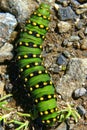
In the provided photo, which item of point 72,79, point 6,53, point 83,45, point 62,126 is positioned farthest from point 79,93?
Result: point 6,53

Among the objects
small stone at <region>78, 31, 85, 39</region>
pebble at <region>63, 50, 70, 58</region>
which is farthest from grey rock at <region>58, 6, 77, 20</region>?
pebble at <region>63, 50, 70, 58</region>

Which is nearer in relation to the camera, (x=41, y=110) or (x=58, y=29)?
(x=41, y=110)

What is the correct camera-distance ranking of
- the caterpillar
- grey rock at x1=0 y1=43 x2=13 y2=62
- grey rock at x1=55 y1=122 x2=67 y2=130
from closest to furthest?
the caterpillar → grey rock at x1=55 y1=122 x2=67 y2=130 → grey rock at x1=0 y1=43 x2=13 y2=62


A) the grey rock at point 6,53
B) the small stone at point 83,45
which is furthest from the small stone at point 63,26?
the grey rock at point 6,53

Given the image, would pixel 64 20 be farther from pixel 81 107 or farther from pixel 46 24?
pixel 81 107

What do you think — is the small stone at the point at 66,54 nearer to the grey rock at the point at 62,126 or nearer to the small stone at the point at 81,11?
the small stone at the point at 81,11

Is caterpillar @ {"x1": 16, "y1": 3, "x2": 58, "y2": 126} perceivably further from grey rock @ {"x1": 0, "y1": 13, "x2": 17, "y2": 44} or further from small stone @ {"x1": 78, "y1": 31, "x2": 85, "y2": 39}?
small stone @ {"x1": 78, "y1": 31, "x2": 85, "y2": 39}

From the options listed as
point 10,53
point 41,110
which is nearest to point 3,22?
point 10,53
